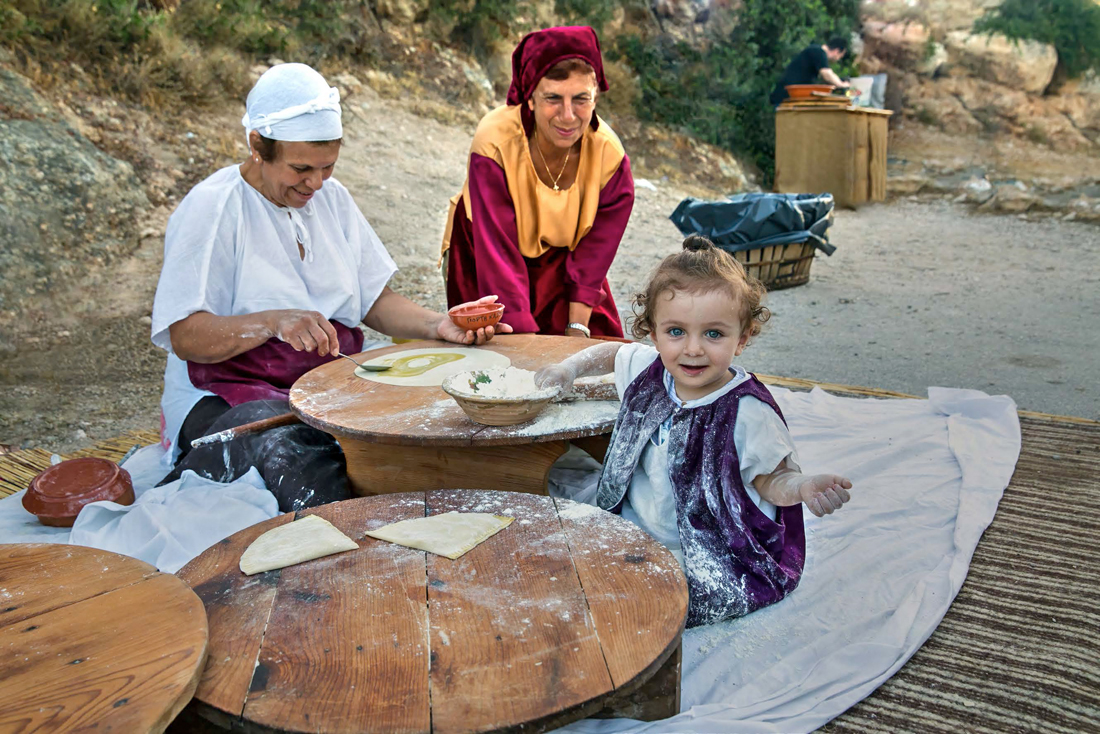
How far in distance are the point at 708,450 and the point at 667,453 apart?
0.11m

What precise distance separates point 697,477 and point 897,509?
97cm

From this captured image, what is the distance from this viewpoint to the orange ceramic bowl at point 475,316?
119 inches

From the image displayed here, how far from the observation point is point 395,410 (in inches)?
95.7

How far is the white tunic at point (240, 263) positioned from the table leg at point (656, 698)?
5.69 ft

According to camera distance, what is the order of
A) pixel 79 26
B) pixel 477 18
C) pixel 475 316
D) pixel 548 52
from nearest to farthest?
pixel 475 316 < pixel 548 52 < pixel 79 26 < pixel 477 18

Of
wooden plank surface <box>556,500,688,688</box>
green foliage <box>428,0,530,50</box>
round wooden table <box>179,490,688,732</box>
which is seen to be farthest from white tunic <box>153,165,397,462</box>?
green foliage <box>428,0,530,50</box>

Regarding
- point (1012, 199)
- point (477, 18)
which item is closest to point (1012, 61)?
point (1012, 199)

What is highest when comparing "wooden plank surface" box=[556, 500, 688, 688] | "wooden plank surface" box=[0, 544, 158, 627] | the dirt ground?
"wooden plank surface" box=[0, 544, 158, 627]

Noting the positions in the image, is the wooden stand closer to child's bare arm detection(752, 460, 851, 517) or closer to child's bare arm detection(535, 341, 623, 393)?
child's bare arm detection(535, 341, 623, 393)

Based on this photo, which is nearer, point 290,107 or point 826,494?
point 826,494

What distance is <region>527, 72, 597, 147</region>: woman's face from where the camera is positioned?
326 centimetres

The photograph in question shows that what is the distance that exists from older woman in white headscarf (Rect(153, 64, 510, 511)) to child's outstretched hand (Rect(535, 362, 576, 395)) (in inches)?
23.9

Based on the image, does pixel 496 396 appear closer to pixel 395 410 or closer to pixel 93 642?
pixel 395 410

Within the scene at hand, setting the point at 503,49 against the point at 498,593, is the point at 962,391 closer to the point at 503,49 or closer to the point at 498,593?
the point at 498,593
